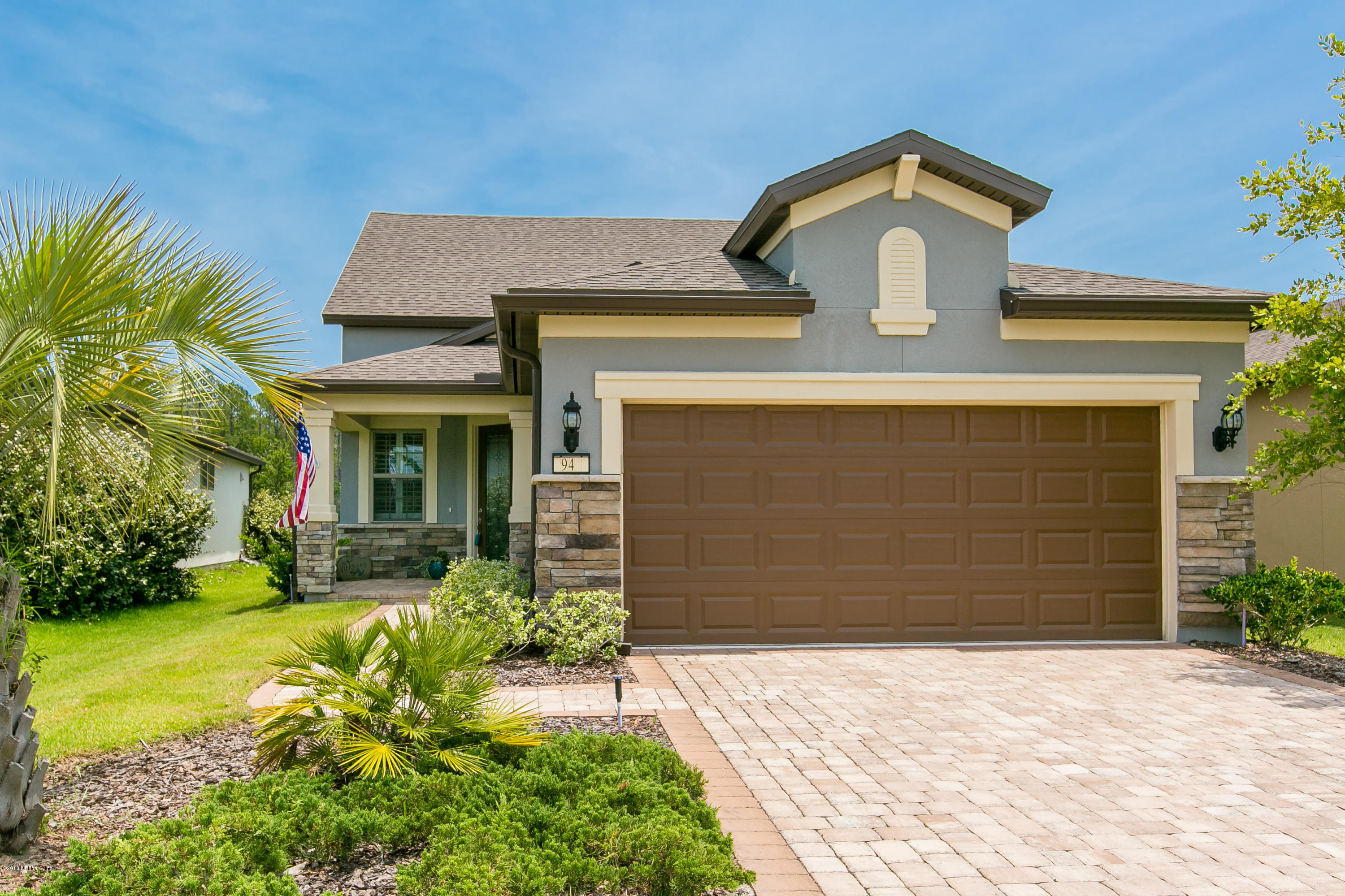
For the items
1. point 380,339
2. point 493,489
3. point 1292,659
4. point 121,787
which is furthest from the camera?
point 380,339

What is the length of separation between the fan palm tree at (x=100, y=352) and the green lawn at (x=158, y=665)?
1.70 meters

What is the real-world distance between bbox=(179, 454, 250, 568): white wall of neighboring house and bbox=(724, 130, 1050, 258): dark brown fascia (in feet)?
49.8

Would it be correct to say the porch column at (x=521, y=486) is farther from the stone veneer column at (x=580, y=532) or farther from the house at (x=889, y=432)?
the stone veneer column at (x=580, y=532)

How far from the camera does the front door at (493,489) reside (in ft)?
49.1

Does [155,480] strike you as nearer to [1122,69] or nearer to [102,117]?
[1122,69]

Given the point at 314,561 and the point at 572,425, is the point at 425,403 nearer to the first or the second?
the point at 314,561

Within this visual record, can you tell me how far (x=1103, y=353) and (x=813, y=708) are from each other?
5.35 metres

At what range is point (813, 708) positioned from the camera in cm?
639

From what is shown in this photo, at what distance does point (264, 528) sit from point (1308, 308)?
56.8 feet

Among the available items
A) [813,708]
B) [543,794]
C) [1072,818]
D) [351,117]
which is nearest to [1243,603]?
[813,708]

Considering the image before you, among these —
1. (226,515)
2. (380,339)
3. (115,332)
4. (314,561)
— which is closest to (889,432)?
(115,332)

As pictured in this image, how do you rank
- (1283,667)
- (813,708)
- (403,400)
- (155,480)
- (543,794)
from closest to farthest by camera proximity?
(543,794)
(155,480)
(813,708)
(1283,667)
(403,400)

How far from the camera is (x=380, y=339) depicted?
1695 centimetres

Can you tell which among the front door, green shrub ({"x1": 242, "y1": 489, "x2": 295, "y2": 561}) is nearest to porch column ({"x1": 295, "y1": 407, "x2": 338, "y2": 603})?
green shrub ({"x1": 242, "y1": 489, "x2": 295, "y2": 561})
